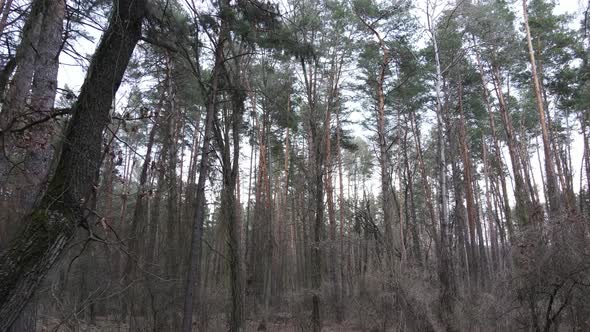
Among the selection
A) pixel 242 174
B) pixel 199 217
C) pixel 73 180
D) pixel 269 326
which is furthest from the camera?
pixel 242 174

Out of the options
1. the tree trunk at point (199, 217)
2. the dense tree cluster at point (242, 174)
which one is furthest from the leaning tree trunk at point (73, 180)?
the tree trunk at point (199, 217)

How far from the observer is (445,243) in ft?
37.2

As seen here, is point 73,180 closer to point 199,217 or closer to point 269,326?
point 199,217

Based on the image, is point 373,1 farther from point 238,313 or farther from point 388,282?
point 238,313

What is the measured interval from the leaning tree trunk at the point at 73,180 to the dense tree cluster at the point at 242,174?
0.01 meters

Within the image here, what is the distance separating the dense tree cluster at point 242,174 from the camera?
126 inches

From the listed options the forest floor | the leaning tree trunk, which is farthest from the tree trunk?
the leaning tree trunk

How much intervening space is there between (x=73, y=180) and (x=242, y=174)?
73.9ft

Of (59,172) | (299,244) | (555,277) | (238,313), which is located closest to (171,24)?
(59,172)

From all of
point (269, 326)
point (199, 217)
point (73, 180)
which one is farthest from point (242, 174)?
point (73, 180)

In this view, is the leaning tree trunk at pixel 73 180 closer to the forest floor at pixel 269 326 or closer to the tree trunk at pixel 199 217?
the tree trunk at pixel 199 217

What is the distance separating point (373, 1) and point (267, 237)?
969cm

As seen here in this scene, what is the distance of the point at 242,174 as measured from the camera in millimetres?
25281

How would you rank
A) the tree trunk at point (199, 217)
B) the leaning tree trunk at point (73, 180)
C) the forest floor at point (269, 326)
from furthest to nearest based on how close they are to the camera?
1. the forest floor at point (269, 326)
2. the tree trunk at point (199, 217)
3. the leaning tree trunk at point (73, 180)
